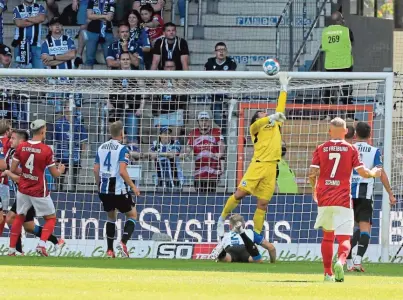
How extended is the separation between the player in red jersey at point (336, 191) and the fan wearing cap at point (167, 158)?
260 inches

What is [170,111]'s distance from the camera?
19.7 m

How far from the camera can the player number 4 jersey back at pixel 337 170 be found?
41.2ft

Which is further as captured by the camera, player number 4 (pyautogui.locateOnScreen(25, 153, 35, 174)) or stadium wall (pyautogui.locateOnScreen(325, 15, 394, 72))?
stadium wall (pyautogui.locateOnScreen(325, 15, 394, 72))

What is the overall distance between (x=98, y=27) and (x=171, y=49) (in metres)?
1.84

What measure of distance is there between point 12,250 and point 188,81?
4156 millimetres

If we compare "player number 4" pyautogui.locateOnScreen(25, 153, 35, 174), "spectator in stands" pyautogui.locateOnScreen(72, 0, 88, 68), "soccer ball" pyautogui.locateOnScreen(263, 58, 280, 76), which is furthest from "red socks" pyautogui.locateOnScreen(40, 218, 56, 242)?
"spectator in stands" pyautogui.locateOnScreen(72, 0, 88, 68)

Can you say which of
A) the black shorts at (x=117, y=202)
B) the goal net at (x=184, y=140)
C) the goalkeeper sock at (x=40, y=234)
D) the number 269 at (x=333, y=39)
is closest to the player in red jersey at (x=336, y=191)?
the black shorts at (x=117, y=202)

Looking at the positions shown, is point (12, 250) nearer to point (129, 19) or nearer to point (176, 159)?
point (176, 159)

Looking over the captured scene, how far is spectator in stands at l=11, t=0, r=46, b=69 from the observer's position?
23.2m

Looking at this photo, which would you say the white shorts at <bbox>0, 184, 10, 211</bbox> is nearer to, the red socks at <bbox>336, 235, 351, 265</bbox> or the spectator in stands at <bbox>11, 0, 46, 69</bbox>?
the spectator in stands at <bbox>11, 0, 46, 69</bbox>

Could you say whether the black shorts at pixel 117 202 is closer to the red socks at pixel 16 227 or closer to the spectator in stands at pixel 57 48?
the red socks at pixel 16 227

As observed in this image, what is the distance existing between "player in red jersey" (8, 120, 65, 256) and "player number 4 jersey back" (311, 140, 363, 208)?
5.36 metres

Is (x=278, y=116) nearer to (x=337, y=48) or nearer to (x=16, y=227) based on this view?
(x=16, y=227)

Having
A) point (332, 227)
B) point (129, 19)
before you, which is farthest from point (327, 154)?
point (129, 19)
